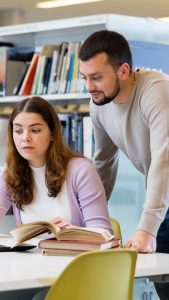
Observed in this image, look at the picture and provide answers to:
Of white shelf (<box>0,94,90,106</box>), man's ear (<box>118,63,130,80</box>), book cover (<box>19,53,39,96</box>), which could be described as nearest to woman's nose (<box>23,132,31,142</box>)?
man's ear (<box>118,63,130,80</box>)

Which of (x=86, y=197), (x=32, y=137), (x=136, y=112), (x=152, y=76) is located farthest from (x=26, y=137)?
(x=152, y=76)

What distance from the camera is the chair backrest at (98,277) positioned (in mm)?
1767

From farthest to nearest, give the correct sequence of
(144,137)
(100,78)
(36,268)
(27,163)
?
(27,163) → (144,137) → (100,78) → (36,268)

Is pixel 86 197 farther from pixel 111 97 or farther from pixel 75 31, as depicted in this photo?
pixel 75 31

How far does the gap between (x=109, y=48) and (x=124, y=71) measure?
0.11 metres

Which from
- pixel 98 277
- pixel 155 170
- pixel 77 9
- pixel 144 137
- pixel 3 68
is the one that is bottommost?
pixel 98 277

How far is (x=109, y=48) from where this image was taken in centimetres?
265

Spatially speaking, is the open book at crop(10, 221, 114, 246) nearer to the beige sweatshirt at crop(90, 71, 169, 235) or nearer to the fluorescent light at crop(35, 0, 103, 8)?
the beige sweatshirt at crop(90, 71, 169, 235)

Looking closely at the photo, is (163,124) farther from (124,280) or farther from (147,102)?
(124,280)

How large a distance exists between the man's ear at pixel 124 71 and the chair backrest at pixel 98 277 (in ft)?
3.08

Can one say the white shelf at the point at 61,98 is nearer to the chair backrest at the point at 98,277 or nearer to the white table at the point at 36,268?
the white table at the point at 36,268

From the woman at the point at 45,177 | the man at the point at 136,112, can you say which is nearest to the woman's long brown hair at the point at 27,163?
the woman at the point at 45,177

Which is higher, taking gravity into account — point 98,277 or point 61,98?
point 61,98

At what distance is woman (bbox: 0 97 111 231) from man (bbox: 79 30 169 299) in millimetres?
209
